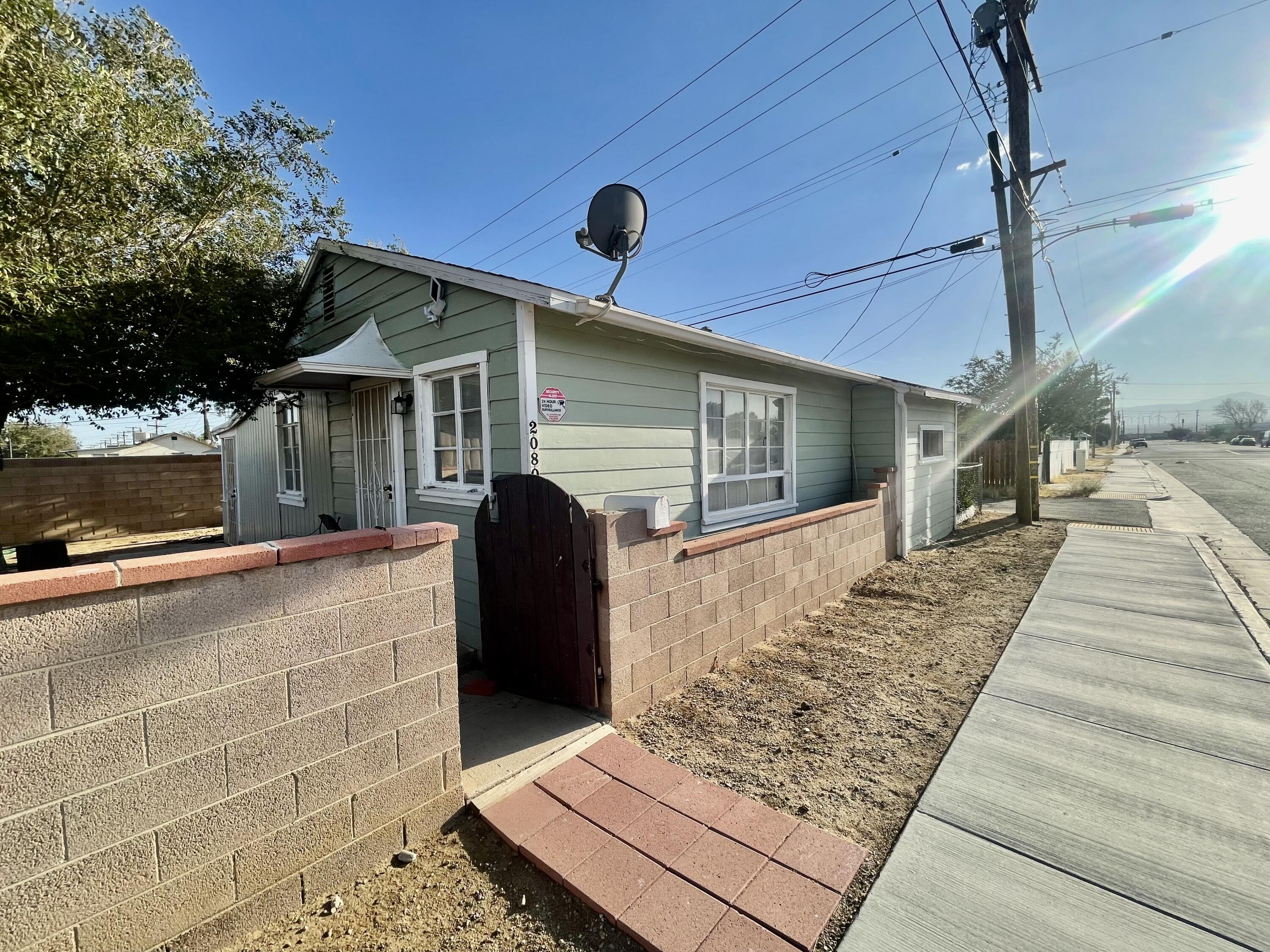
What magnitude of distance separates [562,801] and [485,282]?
351 cm

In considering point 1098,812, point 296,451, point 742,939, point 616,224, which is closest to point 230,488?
point 296,451

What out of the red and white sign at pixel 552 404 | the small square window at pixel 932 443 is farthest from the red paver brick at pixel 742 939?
the small square window at pixel 932 443

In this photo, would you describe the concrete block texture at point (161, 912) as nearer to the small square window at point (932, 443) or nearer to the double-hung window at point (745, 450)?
the double-hung window at point (745, 450)

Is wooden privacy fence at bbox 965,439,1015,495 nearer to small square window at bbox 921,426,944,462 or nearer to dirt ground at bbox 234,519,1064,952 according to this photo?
small square window at bbox 921,426,944,462

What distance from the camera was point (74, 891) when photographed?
1472mm

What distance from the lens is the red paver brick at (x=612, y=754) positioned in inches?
109

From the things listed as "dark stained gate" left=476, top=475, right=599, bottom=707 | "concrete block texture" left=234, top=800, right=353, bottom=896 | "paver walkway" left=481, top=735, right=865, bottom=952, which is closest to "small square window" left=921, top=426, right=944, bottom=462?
"dark stained gate" left=476, top=475, right=599, bottom=707

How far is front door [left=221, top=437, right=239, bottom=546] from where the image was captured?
1012 cm

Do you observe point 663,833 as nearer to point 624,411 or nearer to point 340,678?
point 340,678

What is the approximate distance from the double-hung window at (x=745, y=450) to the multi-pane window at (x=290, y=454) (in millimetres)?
5600

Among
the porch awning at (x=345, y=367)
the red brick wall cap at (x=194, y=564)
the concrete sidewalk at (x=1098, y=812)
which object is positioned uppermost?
the porch awning at (x=345, y=367)

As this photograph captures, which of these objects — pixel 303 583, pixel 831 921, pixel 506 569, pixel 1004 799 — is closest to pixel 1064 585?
pixel 1004 799

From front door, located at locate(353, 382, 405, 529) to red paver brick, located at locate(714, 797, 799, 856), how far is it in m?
4.24

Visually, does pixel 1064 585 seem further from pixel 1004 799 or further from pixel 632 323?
pixel 632 323
